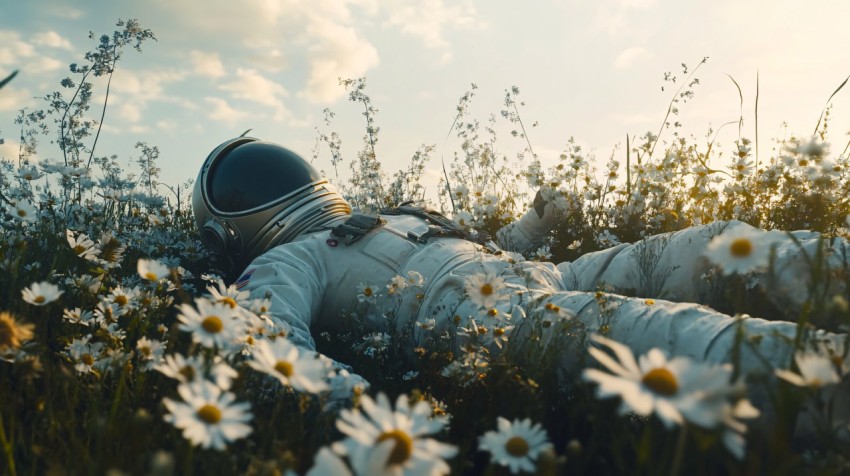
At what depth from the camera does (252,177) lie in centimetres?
561

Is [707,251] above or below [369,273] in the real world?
above

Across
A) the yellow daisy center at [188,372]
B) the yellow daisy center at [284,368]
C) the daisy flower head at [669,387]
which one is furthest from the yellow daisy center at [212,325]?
the daisy flower head at [669,387]

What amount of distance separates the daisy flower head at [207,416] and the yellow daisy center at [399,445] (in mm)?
315

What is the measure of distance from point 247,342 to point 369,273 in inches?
83.4

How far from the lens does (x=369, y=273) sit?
4656mm

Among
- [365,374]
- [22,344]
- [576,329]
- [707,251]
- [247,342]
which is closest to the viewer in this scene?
[707,251]

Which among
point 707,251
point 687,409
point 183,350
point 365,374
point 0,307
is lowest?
point 365,374

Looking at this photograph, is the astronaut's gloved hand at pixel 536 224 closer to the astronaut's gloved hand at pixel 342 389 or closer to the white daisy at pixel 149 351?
the astronaut's gloved hand at pixel 342 389

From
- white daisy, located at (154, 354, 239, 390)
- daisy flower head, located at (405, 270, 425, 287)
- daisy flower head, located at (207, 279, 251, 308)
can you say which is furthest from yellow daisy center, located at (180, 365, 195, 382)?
daisy flower head, located at (405, 270, 425, 287)

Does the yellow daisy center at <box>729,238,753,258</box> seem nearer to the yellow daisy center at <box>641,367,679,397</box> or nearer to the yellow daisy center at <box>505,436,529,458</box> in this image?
the yellow daisy center at <box>641,367,679,397</box>

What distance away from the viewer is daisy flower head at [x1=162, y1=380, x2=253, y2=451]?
1395 millimetres

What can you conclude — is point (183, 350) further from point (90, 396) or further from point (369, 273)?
point (369, 273)

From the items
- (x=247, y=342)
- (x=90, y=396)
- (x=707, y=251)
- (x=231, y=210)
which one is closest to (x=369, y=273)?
(x=231, y=210)

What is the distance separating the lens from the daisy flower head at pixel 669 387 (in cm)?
116
